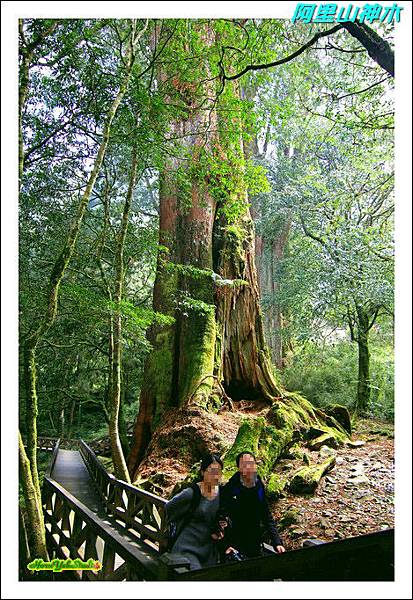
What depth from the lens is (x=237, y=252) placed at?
23.1 ft

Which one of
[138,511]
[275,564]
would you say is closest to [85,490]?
[138,511]

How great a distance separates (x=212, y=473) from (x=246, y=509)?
1.07 ft

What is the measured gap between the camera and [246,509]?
111 inches

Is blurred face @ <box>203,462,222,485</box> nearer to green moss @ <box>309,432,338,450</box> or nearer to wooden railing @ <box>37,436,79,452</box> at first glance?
green moss @ <box>309,432,338,450</box>

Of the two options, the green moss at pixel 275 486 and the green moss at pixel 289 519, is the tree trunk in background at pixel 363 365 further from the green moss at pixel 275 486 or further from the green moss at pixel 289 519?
the green moss at pixel 289 519

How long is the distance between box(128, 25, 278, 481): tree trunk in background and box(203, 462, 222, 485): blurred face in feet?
9.47

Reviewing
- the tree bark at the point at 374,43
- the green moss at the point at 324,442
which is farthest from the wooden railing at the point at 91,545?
the tree bark at the point at 374,43

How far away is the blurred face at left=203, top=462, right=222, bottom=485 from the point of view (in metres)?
2.71

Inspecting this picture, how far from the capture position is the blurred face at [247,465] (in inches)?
110


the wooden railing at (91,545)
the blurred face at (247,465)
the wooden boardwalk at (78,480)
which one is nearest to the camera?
the wooden railing at (91,545)

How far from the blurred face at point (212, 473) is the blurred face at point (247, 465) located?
15 centimetres

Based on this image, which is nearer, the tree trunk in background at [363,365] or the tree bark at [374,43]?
the tree bark at [374,43]
